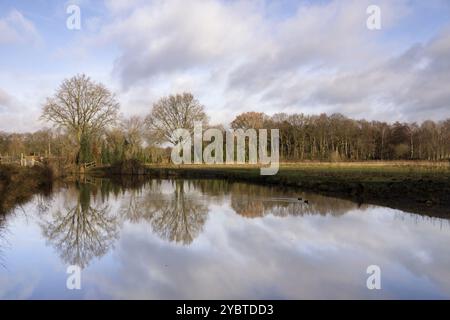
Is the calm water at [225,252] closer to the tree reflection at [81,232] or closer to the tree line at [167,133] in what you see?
the tree reflection at [81,232]

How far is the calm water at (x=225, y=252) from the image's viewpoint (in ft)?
19.4

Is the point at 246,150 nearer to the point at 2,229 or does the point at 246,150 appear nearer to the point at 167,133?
the point at 167,133

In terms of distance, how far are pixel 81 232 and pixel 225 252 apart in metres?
4.77

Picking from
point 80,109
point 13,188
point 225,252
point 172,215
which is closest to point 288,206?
point 172,215

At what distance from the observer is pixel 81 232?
1055cm

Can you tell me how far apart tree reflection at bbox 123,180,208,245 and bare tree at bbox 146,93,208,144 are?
29.5 m

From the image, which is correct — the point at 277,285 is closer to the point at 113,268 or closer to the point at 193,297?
the point at 193,297

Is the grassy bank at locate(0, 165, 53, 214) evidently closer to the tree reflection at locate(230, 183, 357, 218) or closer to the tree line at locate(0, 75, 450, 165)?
the tree reflection at locate(230, 183, 357, 218)

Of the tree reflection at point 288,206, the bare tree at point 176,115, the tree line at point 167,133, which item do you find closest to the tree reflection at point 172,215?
the tree reflection at point 288,206

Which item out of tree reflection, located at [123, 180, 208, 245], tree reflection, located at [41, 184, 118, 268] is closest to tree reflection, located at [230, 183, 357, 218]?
tree reflection, located at [123, 180, 208, 245]

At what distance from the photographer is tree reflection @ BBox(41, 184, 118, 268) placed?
8352 mm

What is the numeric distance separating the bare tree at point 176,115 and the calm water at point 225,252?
1294 inches
